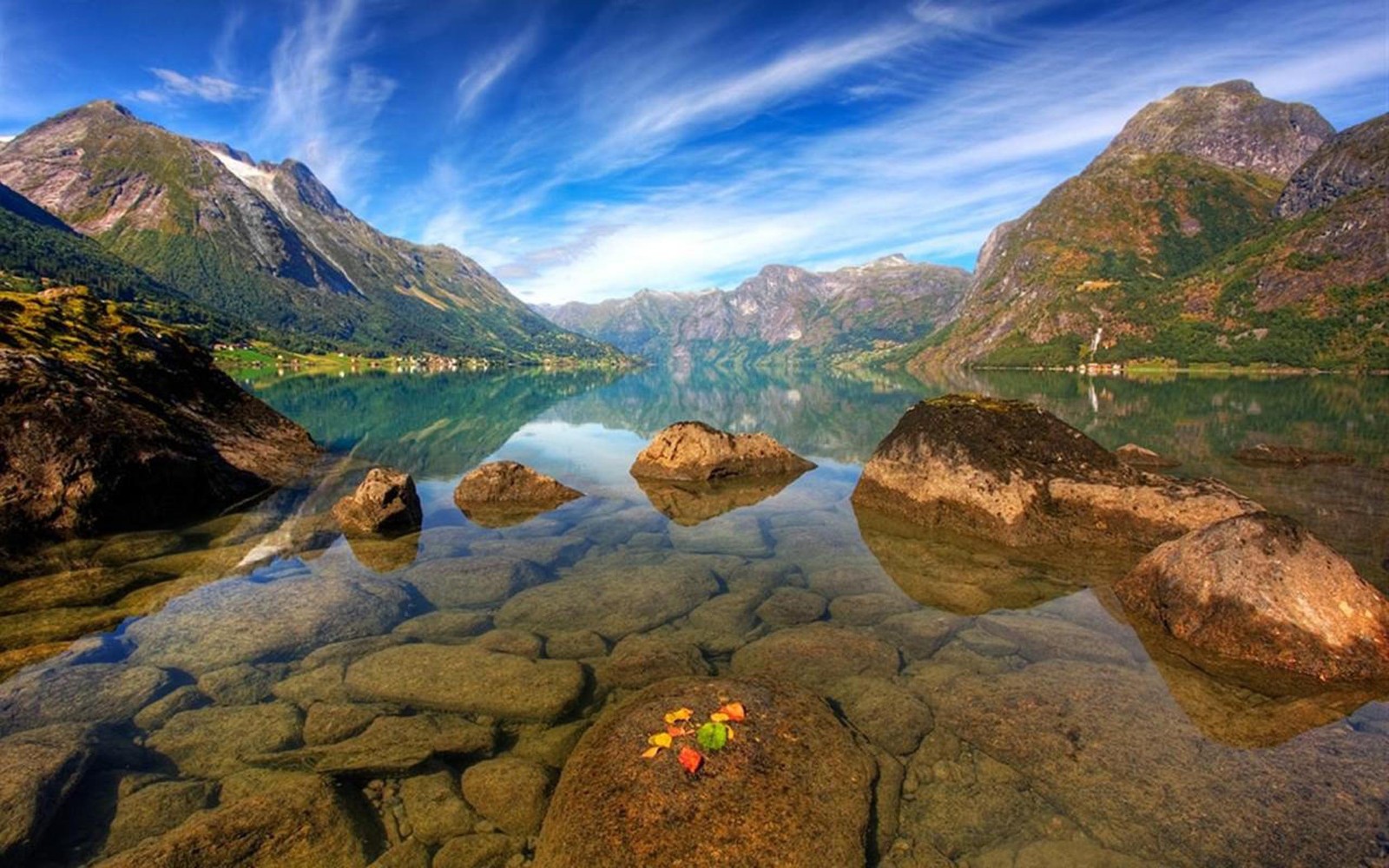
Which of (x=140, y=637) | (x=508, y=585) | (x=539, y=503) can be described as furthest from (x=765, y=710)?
(x=539, y=503)

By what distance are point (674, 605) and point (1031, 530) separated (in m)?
12.8

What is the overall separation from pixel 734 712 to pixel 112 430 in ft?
82.6

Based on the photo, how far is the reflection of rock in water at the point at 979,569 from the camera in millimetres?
16188

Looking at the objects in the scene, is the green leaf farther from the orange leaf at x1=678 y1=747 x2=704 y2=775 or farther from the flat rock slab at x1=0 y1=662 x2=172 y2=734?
the flat rock slab at x1=0 y1=662 x2=172 y2=734

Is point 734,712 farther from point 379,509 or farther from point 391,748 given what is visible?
point 379,509

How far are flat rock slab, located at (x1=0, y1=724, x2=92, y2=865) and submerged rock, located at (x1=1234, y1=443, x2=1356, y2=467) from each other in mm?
47913

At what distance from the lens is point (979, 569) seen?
18312 mm

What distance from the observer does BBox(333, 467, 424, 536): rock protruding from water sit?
2200 cm

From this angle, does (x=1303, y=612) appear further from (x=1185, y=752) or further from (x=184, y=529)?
(x=184, y=529)

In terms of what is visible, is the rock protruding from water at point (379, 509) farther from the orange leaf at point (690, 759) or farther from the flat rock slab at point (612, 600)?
the orange leaf at point (690, 759)

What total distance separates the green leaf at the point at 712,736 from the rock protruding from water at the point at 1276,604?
1085 cm

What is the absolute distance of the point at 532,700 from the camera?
35.5ft

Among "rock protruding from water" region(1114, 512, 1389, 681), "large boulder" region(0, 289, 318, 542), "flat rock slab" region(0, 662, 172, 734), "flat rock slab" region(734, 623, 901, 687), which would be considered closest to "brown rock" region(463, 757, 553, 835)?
"flat rock slab" region(734, 623, 901, 687)

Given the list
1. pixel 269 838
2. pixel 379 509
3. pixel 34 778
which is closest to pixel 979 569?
pixel 269 838
